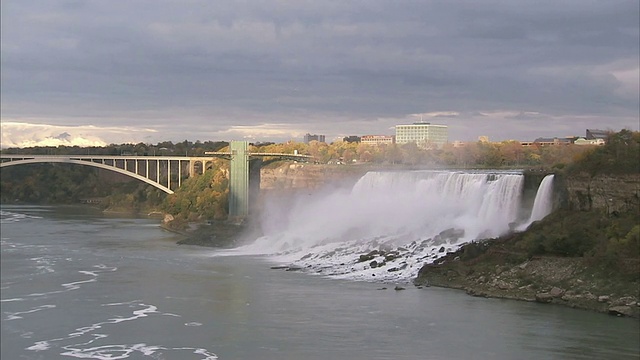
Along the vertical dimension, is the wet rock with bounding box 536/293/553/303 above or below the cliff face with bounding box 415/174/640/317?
below

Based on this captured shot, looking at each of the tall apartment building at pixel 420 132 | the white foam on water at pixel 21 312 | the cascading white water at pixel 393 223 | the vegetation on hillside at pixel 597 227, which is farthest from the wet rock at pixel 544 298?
the tall apartment building at pixel 420 132

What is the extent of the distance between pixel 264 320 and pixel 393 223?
36.6 feet

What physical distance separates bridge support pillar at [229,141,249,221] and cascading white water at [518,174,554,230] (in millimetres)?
17590

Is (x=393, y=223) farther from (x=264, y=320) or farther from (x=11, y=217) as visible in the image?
(x=11, y=217)

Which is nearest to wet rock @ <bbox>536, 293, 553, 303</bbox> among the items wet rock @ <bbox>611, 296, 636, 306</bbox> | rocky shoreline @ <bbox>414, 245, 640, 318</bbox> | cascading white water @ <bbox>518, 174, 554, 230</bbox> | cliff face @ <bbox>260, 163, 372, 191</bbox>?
rocky shoreline @ <bbox>414, 245, 640, 318</bbox>

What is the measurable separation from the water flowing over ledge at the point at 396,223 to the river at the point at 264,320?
1.99 metres

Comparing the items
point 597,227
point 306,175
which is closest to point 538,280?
point 597,227

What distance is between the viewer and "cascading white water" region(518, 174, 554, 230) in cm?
1936

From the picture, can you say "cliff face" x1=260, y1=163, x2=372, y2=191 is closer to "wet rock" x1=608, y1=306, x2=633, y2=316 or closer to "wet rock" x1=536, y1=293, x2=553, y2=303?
"wet rock" x1=536, y1=293, x2=553, y2=303

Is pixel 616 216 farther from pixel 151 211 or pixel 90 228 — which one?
pixel 151 211

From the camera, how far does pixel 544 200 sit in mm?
19438

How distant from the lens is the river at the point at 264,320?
1157 cm

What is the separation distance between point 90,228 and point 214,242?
28.3ft

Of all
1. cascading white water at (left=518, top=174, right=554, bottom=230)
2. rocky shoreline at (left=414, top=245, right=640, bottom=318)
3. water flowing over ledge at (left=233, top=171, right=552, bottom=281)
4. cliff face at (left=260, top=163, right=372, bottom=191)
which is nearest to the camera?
rocky shoreline at (left=414, top=245, right=640, bottom=318)
